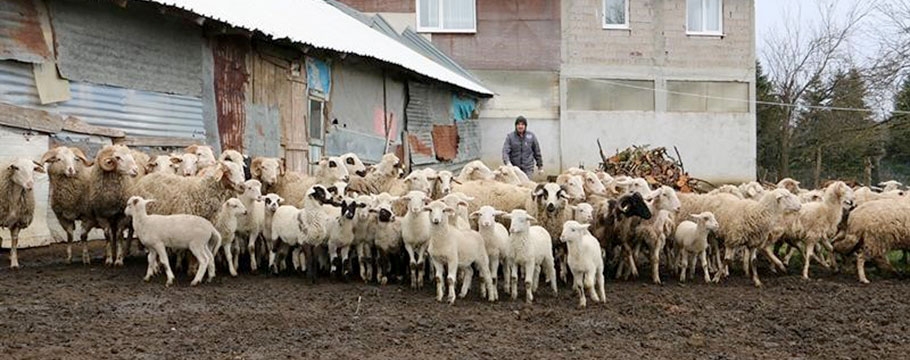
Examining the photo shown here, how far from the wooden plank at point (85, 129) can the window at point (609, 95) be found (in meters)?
16.6

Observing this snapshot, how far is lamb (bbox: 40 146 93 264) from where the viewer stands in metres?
9.64

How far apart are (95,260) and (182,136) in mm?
3021

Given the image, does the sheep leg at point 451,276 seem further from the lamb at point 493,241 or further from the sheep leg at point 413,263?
the sheep leg at point 413,263

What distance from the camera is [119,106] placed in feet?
37.9

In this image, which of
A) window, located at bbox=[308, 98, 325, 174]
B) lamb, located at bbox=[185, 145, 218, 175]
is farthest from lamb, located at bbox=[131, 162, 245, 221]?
window, located at bbox=[308, 98, 325, 174]

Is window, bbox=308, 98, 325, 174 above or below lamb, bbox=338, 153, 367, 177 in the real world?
above

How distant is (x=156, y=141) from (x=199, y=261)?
4204 millimetres

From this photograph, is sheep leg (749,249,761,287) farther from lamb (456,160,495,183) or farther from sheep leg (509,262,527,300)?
lamb (456,160,495,183)

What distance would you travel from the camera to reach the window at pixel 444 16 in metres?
26.1

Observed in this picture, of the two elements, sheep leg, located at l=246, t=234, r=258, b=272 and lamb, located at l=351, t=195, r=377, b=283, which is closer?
lamb, located at l=351, t=195, r=377, b=283

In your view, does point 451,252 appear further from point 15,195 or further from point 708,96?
point 708,96

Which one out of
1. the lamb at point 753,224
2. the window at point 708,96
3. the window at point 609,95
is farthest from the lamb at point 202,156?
the window at point 708,96

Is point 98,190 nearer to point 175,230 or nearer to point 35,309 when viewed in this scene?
point 175,230

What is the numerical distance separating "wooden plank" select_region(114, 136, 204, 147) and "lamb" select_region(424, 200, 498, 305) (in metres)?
5.36
